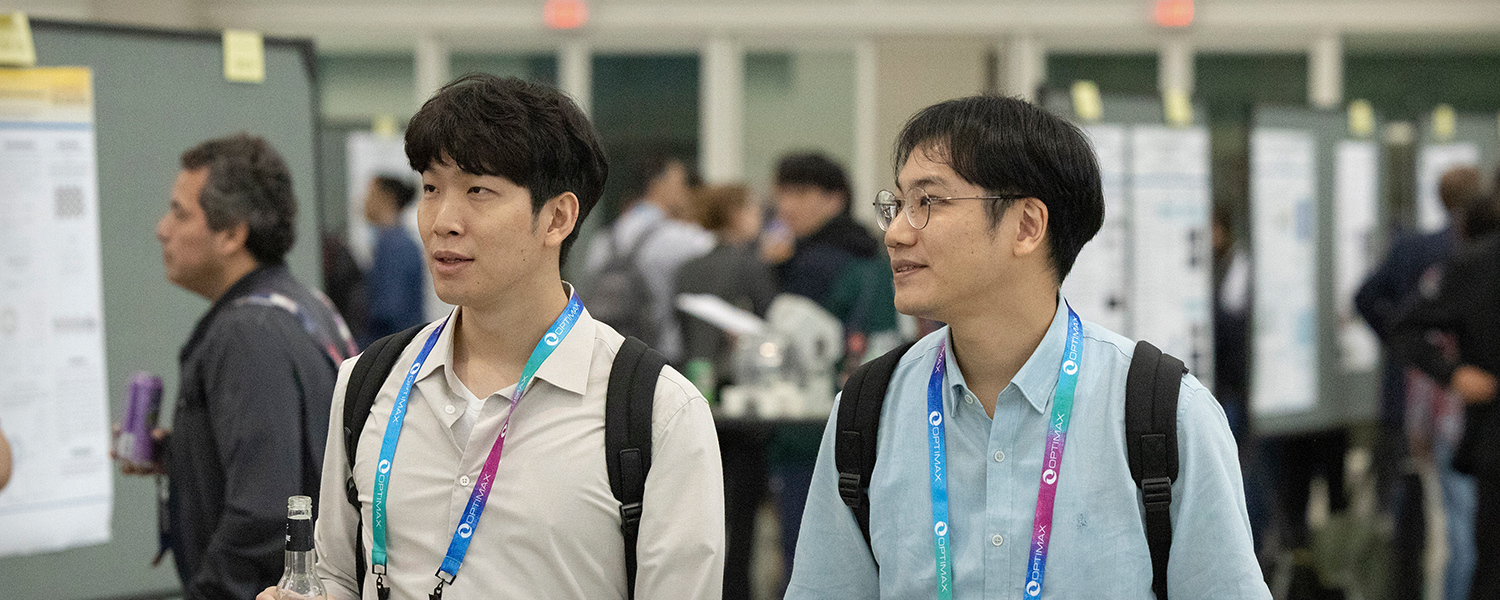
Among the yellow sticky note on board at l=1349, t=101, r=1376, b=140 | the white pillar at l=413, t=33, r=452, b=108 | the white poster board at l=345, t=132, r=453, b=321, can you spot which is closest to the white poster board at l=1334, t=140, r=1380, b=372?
the yellow sticky note on board at l=1349, t=101, r=1376, b=140

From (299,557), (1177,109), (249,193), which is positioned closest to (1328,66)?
(1177,109)

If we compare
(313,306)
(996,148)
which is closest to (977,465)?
(996,148)

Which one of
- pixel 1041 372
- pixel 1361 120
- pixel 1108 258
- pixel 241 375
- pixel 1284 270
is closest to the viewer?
pixel 1041 372

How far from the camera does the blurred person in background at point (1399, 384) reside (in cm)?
515

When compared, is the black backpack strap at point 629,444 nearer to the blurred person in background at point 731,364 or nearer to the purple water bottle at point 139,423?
the purple water bottle at point 139,423

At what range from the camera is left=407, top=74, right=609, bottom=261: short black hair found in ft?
5.56

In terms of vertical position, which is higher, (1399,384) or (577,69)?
(577,69)

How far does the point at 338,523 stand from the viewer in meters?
1.82

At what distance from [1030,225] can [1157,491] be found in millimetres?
365

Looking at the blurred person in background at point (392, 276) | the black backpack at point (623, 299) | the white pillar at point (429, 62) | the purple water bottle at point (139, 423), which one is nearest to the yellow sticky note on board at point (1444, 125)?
the black backpack at point (623, 299)

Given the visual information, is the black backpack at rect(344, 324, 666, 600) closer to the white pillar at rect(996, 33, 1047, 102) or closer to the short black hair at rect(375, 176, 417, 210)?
the short black hair at rect(375, 176, 417, 210)

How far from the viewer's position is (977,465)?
168cm

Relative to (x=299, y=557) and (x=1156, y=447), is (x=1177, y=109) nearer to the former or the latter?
(x=1156, y=447)

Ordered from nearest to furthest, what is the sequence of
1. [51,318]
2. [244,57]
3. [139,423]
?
[139,423], [51,318], [244,57]
